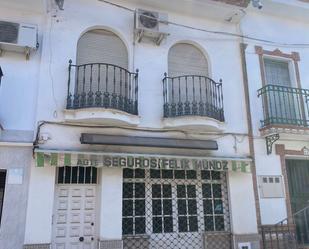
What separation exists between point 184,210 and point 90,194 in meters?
2.42

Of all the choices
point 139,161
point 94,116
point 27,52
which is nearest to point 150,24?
point 94,116

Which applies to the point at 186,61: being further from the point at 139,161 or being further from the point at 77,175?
the point at 77,175

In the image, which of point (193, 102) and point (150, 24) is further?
point (193, 102)

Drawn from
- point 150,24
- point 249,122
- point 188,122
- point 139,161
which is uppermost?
point 150,24

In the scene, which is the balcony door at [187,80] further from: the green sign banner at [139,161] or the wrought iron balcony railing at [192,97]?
the green sign banner at [139,161]

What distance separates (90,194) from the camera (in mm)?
8109

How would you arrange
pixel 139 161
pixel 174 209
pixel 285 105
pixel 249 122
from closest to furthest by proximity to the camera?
pixel 139 161 → pixel 174 209 → pixel 249 122 → pixel 285 105

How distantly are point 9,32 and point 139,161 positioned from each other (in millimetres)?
4231

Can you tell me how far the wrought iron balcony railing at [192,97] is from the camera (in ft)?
29.3

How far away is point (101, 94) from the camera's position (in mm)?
8289

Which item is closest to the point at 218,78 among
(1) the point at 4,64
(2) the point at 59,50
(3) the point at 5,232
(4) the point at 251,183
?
(4) the point at 251,183

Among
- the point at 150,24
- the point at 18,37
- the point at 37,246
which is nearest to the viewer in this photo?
the point at 37,246

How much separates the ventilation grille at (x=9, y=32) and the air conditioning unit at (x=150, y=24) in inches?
116

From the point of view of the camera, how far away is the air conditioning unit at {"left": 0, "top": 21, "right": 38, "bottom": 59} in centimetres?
771
